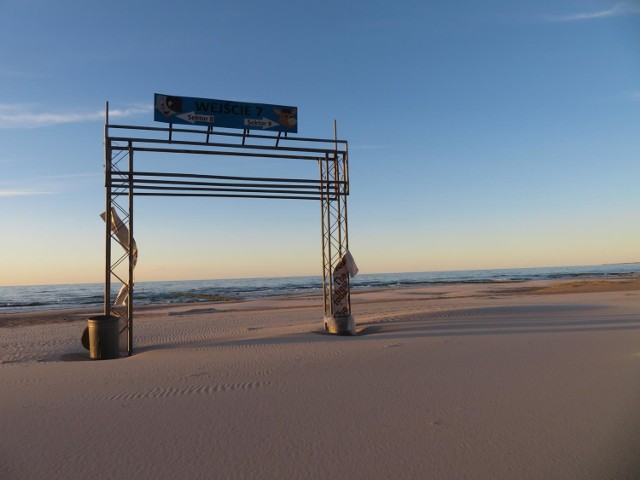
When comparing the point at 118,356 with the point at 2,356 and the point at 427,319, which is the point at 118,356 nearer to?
the point at 2,356

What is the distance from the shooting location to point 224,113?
1084 cm

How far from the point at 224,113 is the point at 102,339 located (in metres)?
6.03

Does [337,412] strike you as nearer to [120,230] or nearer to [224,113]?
[120,230]

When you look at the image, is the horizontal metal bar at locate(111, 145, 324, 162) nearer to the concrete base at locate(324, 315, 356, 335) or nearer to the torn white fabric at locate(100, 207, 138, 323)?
the torn white fabric at locate(100, 207, 138, 323)

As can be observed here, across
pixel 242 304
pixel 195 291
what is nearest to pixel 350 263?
pixel 242 304

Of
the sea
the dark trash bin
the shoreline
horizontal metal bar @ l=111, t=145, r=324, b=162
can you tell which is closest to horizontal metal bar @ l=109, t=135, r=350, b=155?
horizontal metal bar @ l=111, t=145, r=324, b=162

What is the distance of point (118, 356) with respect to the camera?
30.6ft

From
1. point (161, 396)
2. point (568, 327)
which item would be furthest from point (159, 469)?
point (568, 327)

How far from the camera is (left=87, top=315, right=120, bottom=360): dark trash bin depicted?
29.9 feet

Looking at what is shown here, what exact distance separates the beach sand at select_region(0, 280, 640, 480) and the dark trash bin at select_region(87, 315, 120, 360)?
100 cm

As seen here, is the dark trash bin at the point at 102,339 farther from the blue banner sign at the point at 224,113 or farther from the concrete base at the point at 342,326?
the concrete base at the point at 342,326

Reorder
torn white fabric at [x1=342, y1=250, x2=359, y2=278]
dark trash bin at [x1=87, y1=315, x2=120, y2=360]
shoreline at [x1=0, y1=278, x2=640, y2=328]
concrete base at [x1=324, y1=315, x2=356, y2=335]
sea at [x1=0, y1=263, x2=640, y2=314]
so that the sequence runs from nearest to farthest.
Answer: dark trash bin at [x1=87, y1=315, x2=120, y2=360]
concrete base at [x1=324, y1=315, x2=356, y2=335]
torn white fabric at [x1=342, y1=250, x2=359, y2=278]
shoreline at [x1=0, y1=278, x2=640, y2=328]
sea at [x1=0, y1=263, x2=640, y2=314]

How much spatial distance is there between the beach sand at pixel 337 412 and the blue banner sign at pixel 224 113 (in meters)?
5.59

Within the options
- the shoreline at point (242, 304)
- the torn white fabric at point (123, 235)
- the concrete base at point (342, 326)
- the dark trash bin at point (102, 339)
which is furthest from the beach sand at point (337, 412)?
the shoreline at point (242, 304)
